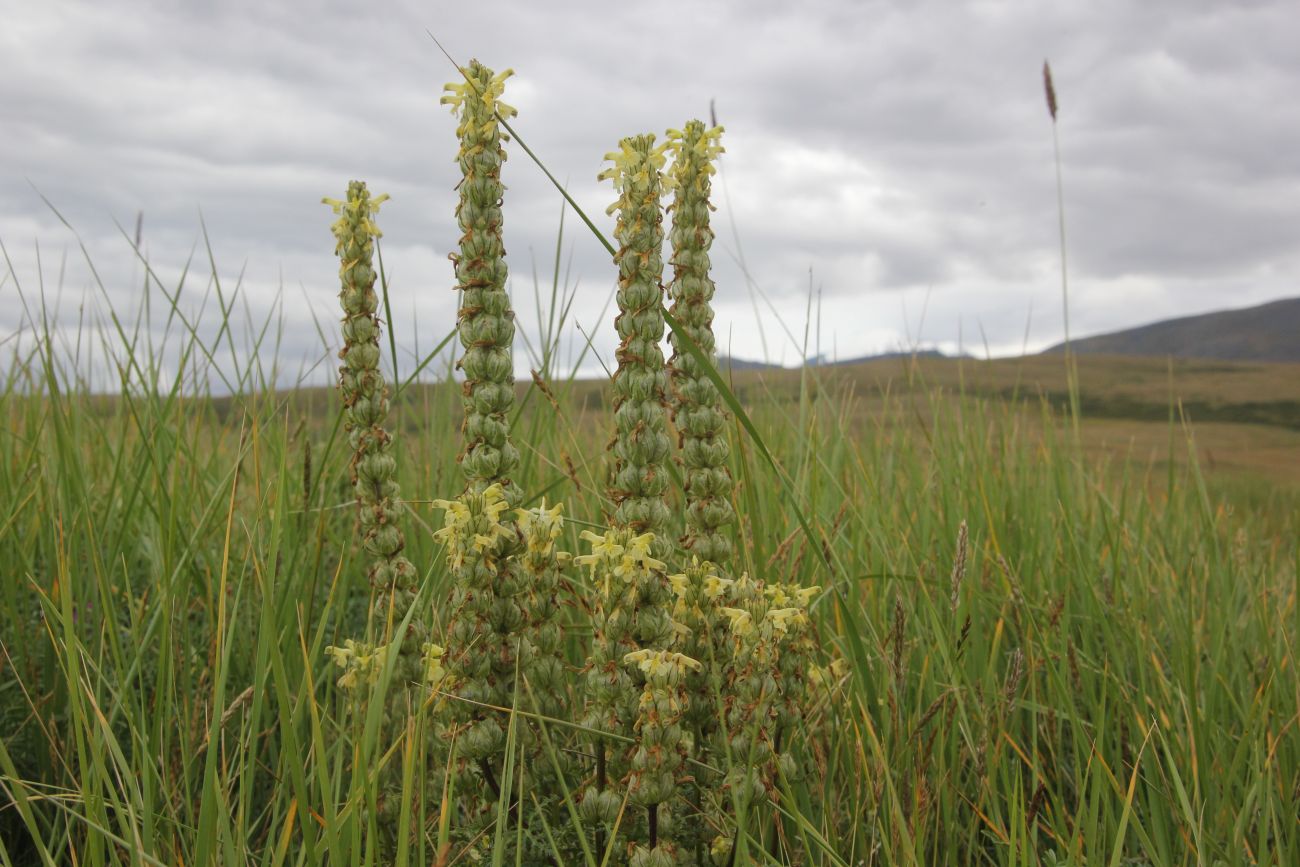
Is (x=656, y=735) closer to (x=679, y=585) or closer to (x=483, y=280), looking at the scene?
(x=679, y=585)

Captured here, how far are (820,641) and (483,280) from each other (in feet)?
6.42

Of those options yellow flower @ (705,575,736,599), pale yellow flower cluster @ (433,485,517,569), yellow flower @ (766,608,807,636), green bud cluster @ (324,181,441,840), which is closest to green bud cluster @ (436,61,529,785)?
pale yellow flower cluster @ (433,485,517,569)

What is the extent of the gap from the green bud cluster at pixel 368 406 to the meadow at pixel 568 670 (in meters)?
0.12

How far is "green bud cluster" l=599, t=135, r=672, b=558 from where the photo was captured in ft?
6.33

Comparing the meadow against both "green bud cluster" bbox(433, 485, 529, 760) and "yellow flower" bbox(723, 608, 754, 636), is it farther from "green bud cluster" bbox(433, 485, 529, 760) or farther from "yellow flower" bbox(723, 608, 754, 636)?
"yellow flower" bbox(723, 608, 754, 636)

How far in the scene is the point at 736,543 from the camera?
3.63 meters

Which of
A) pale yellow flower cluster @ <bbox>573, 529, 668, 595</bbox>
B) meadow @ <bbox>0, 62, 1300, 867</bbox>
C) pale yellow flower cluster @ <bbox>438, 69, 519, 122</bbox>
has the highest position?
pale yellow flower cluster @ <bbox>438, 69, 519, 122</bbox>

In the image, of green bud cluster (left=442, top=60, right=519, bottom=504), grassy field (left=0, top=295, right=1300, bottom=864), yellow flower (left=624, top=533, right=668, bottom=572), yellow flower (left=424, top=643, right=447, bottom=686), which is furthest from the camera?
grassy field (left=0, top=295, right=1300, bottom=864)

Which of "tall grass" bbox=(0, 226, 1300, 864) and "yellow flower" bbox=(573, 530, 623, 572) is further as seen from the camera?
"tall grass" bbox=(0, 226, 1300, 864)

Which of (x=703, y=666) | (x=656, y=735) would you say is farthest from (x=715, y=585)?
(x=656, y=735)

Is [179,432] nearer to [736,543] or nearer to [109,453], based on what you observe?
[109,453]

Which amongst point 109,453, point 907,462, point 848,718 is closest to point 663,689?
point 848,718

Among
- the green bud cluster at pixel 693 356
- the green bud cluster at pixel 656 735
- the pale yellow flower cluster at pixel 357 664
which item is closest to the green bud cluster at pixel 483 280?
the green bud cluster at pixel 693 356

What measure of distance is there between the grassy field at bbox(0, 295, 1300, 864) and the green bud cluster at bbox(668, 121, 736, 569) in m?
0.21
